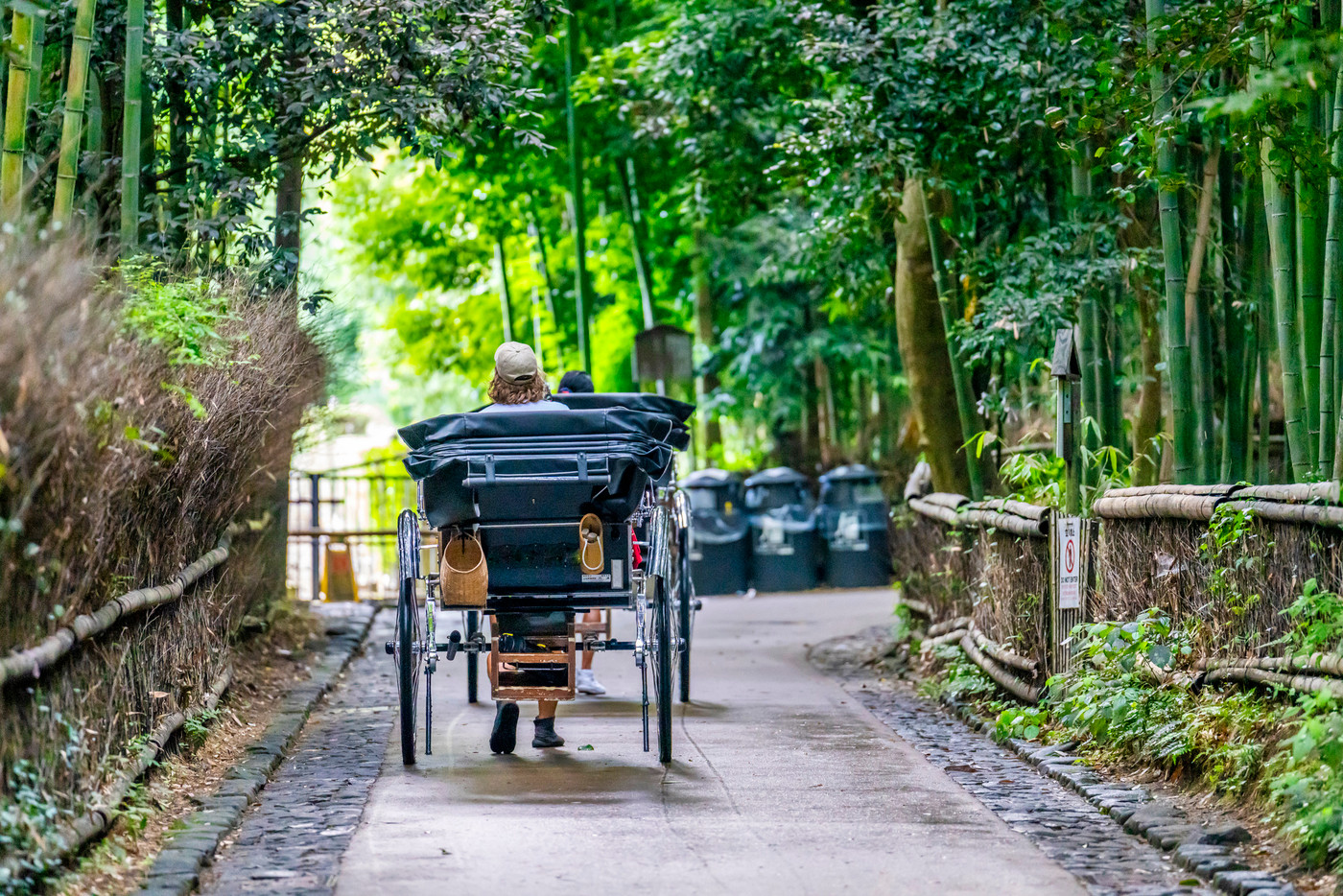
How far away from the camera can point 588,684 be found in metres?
10.3

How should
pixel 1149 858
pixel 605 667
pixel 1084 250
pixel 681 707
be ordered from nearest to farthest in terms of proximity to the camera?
1. pixel 1149 858
2. pixel 681 707
3. pixel 1084 250
4. pixel 605 667

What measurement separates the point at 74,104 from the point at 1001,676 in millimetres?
5718

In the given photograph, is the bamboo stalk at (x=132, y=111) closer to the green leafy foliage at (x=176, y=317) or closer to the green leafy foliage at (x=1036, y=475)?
the green leafy foliage at (x=176, y=317)

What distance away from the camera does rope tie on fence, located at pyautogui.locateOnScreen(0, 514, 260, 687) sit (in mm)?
4609

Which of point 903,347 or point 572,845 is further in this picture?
point 903,347

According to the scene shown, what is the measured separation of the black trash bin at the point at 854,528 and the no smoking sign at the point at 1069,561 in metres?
12.7

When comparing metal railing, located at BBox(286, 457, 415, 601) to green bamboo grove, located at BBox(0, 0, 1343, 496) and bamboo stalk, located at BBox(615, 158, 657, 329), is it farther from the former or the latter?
bamboo stalk, located at BBox(615, 158, 657, 329)

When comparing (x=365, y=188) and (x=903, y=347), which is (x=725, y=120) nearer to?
(x=903, y=347)

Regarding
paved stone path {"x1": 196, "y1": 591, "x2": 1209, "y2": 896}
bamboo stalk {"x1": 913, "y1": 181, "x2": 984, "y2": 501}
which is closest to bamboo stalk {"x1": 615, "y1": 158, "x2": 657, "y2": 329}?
bamboo stalk {"x1": 913, "y1": 181, "x2": 984, "y2": 501}

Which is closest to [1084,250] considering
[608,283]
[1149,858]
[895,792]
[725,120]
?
[725,120]

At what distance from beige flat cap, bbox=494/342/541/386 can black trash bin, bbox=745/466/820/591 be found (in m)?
12.8

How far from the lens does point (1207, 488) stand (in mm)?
6918

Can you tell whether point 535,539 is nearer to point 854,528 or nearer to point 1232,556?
point 1232,556

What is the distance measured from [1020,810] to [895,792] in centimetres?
61
